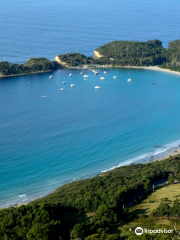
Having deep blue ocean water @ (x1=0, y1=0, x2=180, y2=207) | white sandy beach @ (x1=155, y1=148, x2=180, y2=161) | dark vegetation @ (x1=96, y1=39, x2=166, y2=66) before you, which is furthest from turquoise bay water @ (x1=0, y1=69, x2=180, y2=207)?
dark vegetation @ (x1=96, y1=39, x2=166, y2=66)

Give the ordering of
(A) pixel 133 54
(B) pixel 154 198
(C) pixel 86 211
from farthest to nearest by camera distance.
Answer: (A) pixel 133 54 → (B) pixel 154 198 → (C) pixel 86 211

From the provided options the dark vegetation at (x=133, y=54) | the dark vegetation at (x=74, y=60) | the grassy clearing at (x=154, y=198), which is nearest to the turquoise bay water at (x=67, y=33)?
the dark vegetation at (x=74, y=60)

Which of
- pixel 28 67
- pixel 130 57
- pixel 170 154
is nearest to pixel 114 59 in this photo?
pixel 130 57

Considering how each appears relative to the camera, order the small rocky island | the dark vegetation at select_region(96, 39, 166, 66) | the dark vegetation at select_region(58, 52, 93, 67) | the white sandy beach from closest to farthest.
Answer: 1. the white sandy beach
2. the small rocky island
3. the dark vegetation at select_region(96, 39, 166, 66)
4. the dark vegetation at select_region(58, 52, 93, 67)

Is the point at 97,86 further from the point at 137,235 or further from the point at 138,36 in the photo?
the point at 138,36

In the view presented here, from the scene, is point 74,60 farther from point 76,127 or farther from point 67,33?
point 76,127

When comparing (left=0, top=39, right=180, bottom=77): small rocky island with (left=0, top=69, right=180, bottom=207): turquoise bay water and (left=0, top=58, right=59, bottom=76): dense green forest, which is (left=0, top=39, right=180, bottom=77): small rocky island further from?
(left=0, top=69, right=180, bottom=207): turquoise bay water

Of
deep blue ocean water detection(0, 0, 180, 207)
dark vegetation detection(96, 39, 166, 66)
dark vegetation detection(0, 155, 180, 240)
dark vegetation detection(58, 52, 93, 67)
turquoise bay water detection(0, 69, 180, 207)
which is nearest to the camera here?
dark vegetation detection(0, 155, 180, 240)
